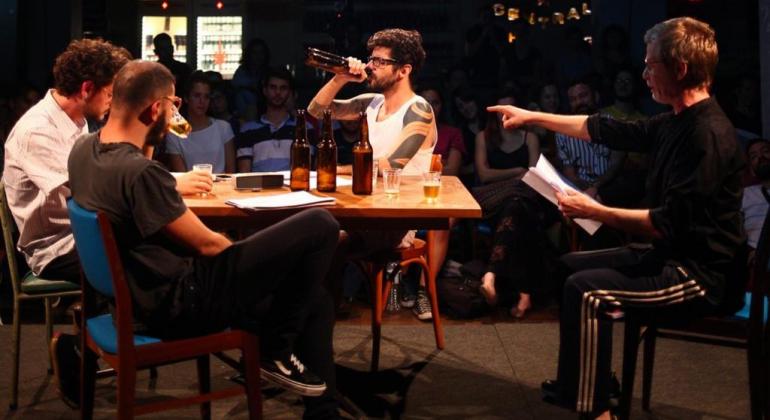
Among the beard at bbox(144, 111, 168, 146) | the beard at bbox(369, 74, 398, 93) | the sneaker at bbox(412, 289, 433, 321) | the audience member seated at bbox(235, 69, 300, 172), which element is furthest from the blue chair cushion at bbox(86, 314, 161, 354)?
the audience member seated at bbox(235, 69, 300, 172)

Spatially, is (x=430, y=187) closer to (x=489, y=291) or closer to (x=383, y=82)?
(x=383, y=82)

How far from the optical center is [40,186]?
3.14 m

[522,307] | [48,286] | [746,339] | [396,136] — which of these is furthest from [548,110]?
[48,286]

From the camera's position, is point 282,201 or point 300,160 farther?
point 300,160

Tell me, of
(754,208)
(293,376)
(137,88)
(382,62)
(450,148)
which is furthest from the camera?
(450,148)

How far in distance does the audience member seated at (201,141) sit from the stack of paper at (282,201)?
Answer: 7.80 feet

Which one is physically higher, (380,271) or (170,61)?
(170,61)

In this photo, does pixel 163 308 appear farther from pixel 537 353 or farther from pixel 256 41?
pixel 256 41

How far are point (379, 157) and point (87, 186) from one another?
1403 mm

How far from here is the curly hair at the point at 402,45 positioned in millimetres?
Answer: 3881

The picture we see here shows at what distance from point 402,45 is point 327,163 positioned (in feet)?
3.25

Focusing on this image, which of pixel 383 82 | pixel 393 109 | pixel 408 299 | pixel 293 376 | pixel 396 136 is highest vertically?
pixel 383 82

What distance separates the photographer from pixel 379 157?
141 inches

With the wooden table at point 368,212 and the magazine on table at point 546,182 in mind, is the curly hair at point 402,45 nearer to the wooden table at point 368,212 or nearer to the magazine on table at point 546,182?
the wooden table at point 368,212
